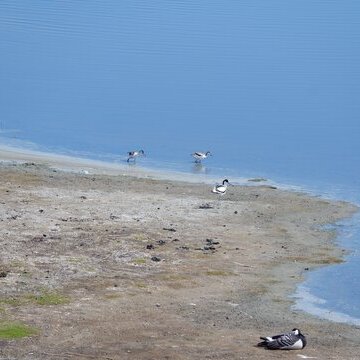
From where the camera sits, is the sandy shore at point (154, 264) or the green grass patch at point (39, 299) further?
the green grass patch at point (39, 299)

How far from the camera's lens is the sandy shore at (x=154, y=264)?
21453 millimetres

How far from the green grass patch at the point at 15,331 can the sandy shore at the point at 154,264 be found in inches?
5.6

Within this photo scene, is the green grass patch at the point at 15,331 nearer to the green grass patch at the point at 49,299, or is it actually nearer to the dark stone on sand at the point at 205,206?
the green grass patch at the point at 49,299

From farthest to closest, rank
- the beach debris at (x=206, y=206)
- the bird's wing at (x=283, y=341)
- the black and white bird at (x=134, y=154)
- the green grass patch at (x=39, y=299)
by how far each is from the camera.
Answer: the black and white bird at (x=134, y=154) → the beach debris at (x=206, y=206) → the green grass patch at (x=39, y=299) → the bird's wing at (x=283, y=341)

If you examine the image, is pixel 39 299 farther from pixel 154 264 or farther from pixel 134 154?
pixel 134 154

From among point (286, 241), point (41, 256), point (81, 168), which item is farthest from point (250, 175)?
point (41, 256)

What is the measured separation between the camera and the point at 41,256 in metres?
26.7

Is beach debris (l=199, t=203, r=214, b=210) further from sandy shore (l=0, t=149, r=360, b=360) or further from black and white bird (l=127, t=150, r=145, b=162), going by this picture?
black and white bird (l=127, t=150, r=145, b=162)

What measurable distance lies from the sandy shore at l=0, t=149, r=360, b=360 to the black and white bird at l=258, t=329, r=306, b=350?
0.54 ft

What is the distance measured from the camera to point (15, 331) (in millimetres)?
21031

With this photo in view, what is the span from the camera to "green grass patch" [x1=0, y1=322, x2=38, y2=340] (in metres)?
20.8

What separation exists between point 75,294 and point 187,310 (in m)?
2.28

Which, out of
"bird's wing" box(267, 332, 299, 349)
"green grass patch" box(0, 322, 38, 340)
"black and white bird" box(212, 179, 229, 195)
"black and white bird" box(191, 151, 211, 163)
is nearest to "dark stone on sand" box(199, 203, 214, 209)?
"black and white bird" box(212, 179, 229, 195)

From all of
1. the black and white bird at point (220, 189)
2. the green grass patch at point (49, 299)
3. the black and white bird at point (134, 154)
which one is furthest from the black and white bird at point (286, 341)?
the black and white bird at point (134, 154)
